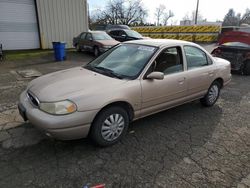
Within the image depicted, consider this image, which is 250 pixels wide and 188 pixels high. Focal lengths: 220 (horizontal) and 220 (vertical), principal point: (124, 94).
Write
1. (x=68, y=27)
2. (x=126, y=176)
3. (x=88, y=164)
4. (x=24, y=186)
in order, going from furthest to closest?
(x=68, y=27) → (x=88, y=164) → (x=126, y=176) → (x=24, y=186)

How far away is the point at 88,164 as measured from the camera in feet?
9.66

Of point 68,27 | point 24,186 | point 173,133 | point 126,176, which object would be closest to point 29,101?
point 24,186

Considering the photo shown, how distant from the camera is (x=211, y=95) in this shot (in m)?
4.99

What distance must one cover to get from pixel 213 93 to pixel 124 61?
239cm

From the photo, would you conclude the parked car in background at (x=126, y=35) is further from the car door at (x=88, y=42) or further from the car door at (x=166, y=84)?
the car door at (x=166, y=84)

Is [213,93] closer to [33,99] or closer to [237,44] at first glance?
[33,99]

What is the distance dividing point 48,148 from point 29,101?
2.46 ft

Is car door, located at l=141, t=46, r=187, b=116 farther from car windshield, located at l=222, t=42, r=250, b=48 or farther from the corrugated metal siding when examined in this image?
the corrugated metal siding

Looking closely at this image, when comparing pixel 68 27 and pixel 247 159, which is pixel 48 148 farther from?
pixel 68 27

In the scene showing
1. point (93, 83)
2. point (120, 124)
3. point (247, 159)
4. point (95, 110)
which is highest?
point (93, 83)

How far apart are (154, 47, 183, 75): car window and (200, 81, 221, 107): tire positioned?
1209 mm

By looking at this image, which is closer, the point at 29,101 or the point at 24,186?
the point at 24,186

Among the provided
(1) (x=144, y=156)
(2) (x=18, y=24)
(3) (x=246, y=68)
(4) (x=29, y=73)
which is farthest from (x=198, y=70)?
(2) (x=18, y=24)

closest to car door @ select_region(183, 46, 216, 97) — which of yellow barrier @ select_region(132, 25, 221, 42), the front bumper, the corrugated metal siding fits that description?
the front bumper
